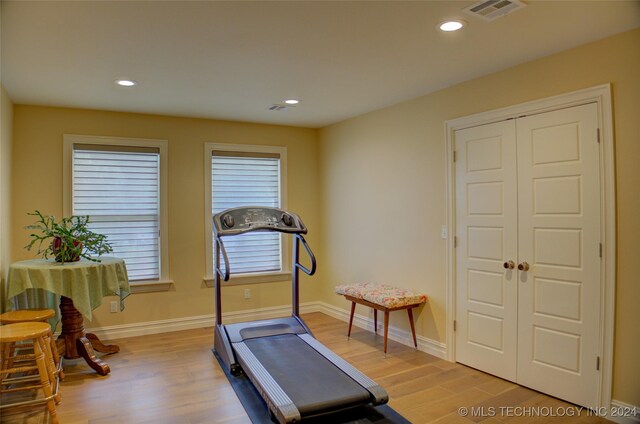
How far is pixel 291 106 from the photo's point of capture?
450cm

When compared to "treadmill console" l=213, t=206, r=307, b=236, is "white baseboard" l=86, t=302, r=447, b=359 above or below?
below

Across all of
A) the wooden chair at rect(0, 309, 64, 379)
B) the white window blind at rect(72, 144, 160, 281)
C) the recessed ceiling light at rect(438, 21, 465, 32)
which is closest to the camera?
the recessed ceiling light at rect(438, 21, 465, 32)

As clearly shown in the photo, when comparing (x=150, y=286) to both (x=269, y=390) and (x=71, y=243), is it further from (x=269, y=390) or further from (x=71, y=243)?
(x=269, y=390)

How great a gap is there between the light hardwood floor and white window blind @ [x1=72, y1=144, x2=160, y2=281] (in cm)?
108

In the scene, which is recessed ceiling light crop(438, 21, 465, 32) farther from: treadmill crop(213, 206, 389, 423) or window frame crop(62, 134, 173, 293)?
window frame crop(62, 134, 173, 293)

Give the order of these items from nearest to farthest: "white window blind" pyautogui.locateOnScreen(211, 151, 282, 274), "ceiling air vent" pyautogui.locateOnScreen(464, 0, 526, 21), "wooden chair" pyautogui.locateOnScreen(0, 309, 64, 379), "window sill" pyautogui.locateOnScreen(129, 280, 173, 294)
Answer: "ceiling air vent" pyautogui.locateOnScreen(464, 0, 526, 21) → "wooden chair" pyautogui.locateOnScreen(0, 309, 64, 379) → "window sill" pyautogui.locateOnScreen(129, 280, 173, 294) → "white window blind" pyautogui.locateOnScreen(211, 151, 282, 274)

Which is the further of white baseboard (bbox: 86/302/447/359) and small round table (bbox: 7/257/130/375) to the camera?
white baseboard (bbox: 86/302/447/359)

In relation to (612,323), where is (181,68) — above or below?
above

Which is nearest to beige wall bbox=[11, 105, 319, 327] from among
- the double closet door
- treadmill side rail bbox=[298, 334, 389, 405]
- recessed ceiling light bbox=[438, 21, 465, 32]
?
treadmill side rail bbox=[298, 334, 389, 405]

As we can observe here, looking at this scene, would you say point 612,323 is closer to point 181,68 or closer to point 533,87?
point 533,87

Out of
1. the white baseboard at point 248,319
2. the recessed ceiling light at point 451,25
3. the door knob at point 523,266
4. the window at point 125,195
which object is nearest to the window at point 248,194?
the white baseboard at point 248,319

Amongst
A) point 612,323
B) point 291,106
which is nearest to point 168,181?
point 291,106

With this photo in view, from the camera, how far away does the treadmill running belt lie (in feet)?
8.77

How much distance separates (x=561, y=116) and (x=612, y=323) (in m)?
1.43
